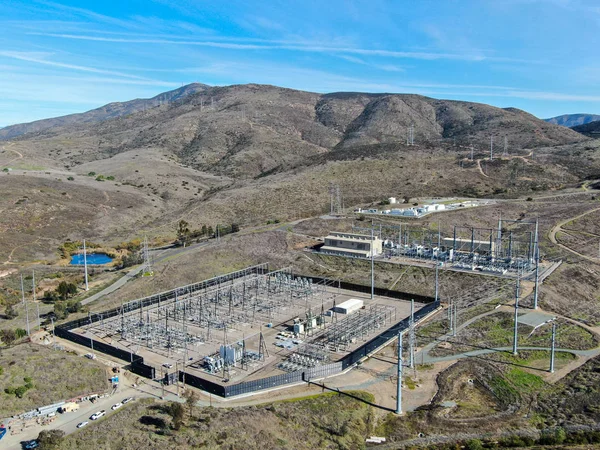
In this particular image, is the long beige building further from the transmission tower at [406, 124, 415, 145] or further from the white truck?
the transmission tower at [406, 124, 415, 145]

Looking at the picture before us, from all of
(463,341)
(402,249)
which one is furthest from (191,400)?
(402,249)

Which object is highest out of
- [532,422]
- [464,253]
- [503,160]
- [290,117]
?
[290,117]

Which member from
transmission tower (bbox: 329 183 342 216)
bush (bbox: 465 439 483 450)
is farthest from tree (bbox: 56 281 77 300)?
bush (bbox: 465 439 483 450)

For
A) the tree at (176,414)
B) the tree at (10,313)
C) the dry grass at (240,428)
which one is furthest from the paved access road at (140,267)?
the tree at (176,414)

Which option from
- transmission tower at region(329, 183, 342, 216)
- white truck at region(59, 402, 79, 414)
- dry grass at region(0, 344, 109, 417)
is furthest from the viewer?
transmission tower at region(329, 183, 342, 216)

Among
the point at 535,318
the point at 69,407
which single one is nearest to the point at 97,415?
the point at 69,407

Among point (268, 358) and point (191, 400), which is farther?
point (268, 358)

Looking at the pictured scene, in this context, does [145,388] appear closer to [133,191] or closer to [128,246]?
[128,246]
